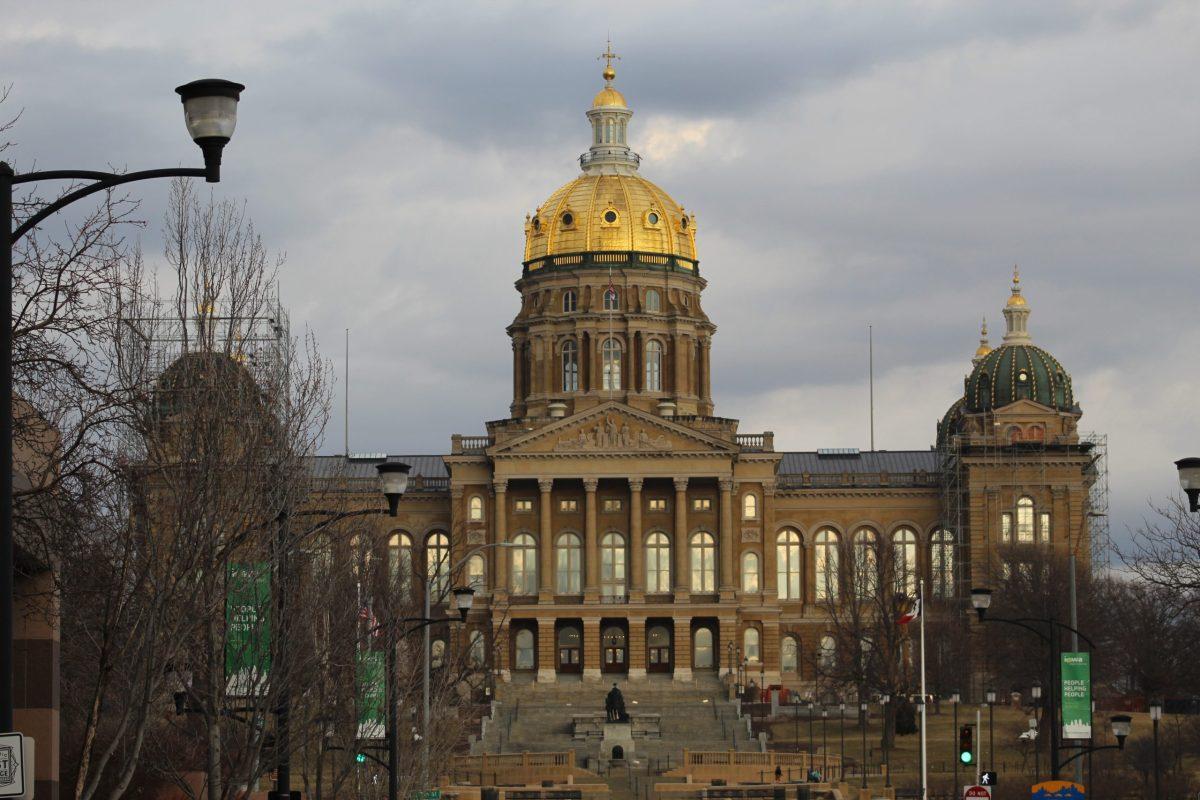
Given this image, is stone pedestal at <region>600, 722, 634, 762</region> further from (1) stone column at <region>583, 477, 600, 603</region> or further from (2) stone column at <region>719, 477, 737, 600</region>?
(2) stone column at <region>719, 477, 737, 600</region>

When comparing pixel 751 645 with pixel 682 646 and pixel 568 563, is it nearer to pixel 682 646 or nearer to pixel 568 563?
pixel 682 646

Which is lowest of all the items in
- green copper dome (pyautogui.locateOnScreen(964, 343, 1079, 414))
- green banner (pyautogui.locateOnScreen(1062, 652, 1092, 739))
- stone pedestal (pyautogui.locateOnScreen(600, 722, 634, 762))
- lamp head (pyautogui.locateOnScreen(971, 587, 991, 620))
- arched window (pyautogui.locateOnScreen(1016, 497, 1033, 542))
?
stone pedestal (pyautogui.locateOnScreen(600, 722, 634, 762))

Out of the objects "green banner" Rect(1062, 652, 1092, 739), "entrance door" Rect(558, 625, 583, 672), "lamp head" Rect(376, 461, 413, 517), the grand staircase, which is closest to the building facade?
"entrance door" Rect(558, 625, 583, 672)

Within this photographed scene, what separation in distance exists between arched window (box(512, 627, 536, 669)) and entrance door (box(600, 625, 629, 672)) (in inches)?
156

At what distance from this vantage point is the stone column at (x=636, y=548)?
138m

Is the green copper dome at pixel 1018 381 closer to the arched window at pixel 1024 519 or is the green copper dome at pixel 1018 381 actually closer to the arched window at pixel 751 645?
the arched window at pixel 1024 519

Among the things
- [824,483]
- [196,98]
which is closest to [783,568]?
[824,483]

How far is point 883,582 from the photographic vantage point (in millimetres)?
126125

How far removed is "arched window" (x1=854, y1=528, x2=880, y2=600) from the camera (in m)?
128

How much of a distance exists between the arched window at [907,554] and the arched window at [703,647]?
11.4 m

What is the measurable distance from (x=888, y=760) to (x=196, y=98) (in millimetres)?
83183

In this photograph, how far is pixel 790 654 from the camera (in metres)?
146

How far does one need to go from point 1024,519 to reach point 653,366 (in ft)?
77.6

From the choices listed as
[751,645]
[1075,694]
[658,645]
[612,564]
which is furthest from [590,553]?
[1075,694]
